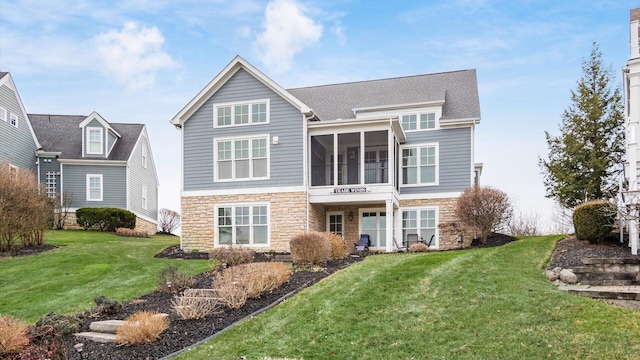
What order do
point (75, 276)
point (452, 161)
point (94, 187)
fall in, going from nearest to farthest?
1. point (75, 276)
2. point (452, 161)
3. point (94, 187)

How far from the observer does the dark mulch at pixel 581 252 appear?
1243cm

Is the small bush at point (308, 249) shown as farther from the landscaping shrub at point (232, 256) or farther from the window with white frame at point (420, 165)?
the window with white frame at point (420, 165)

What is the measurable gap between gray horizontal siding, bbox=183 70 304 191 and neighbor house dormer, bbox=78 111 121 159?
12.3 m

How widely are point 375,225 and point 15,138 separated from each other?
19864mm

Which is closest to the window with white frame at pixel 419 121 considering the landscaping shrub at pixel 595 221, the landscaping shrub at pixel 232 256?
the landscaping shrub at pixel 595 221

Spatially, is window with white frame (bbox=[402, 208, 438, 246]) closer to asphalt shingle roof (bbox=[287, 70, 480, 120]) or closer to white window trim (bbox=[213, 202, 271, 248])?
asphalt shingle roof (bbox=[287, 70, 480, 120])

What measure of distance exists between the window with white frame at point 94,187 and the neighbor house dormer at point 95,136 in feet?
4.09

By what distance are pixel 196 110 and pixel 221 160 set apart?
2292mm

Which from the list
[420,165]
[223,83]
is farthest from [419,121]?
[223,83]

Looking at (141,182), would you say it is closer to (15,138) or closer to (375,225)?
(15,138)

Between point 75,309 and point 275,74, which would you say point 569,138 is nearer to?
point 275,74

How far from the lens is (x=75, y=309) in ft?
39.7

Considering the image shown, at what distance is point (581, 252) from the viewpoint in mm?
13375

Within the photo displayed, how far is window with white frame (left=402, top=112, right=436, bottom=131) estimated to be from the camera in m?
21.7
